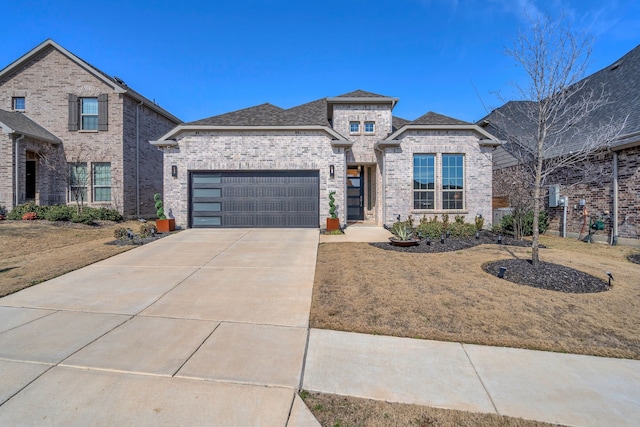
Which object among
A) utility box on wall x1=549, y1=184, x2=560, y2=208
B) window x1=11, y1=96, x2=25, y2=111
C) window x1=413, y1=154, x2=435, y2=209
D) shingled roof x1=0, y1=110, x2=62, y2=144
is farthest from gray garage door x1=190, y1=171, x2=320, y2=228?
window x1=11, y1=96, x2=25, y2=111

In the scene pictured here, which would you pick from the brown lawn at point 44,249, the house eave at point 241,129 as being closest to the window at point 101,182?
the brown lawn at point 44,249

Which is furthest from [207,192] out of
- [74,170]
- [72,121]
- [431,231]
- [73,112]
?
[431,231]

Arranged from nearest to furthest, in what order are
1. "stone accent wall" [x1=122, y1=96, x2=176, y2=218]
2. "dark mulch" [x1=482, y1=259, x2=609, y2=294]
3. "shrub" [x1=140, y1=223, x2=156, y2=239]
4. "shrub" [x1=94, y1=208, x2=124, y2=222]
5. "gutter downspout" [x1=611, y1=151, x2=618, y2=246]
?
"dark mulch" [x1=482, y1=259, x2=609, y2=294]
"gutter downspout" [x1=611, y1=151, x2=618, y2=246]
"shrub" [x1=140, y1=223, x2=156, y2=239]
"shrub" [x1=94, y1=208, x2=124, y2=222]
"stone accent wall" [x1=122, y1=96, x2=176, y2=218]

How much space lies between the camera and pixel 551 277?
5801mm

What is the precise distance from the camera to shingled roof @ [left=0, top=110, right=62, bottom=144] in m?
12.2

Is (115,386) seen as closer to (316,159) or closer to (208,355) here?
(208,355)

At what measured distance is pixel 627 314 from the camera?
14.1 ft

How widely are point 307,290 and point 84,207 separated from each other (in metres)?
13.9

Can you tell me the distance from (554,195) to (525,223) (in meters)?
1.95

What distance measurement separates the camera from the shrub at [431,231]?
408 inches

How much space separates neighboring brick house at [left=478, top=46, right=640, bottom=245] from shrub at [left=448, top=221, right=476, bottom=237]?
10.8 ft

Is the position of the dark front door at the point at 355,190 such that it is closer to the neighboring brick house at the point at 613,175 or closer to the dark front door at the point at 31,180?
the neighboring brick house at the point at 613,175

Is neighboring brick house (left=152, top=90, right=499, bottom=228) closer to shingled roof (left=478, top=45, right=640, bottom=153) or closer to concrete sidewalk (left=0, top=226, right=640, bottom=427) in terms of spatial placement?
shingled roof (left=478, top=45, right=640, bottom=153)

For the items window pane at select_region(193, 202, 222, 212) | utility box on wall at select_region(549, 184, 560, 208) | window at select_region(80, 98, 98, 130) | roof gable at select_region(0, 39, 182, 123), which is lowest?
window pane at select_region(193, 202, 222, 212)
